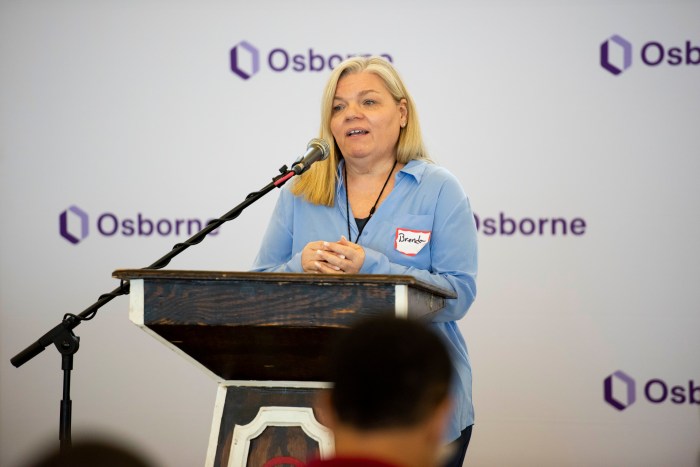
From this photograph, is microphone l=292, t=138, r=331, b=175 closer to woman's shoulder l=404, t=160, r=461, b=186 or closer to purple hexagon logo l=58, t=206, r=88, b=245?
woman's shoulder l=404, t=160, r=461, b=186

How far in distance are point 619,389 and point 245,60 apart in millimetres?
2536

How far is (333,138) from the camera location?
315 cm

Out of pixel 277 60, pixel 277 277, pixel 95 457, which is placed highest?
pixel 277 60

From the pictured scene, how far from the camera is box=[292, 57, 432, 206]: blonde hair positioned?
10.1 feet

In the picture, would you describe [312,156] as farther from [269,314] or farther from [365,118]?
[269,314]

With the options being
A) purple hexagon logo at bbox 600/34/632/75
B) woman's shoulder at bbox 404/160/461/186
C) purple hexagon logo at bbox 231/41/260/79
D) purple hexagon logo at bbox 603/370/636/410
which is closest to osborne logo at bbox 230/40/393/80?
purple hexagon logo at bbox 231/41/260/79

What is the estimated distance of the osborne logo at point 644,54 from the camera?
16.9 feet

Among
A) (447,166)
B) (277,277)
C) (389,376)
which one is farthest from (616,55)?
(389,376)

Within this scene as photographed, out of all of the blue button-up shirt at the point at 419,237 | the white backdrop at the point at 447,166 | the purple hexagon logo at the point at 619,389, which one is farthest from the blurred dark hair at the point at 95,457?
the purple hexagon logo at the point at 619,389

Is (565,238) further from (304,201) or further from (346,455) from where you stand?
(346,455)

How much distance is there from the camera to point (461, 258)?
9.25ft

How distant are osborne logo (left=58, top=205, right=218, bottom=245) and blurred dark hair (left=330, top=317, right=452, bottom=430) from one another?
154 inches

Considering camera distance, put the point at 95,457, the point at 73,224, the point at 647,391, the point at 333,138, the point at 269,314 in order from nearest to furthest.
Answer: the point at 95,457
the point at 269,314
the point at 333,138
the point at 647,391
the point at 73,224

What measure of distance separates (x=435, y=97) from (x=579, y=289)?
122 cm
